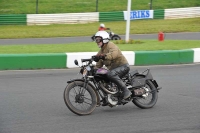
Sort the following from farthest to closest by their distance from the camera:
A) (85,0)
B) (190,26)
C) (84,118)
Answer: (85,0) < (190,26) < (84,118)

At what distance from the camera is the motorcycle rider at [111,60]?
8.03 metres

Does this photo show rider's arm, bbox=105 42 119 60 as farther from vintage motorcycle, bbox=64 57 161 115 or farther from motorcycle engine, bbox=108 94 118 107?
motorcycle engine, bbox=108 94 118 107

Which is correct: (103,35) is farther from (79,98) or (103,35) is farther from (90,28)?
(90,28)

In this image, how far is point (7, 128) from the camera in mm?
7082

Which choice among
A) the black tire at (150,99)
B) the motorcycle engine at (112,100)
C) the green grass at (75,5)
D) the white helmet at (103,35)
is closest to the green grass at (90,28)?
the green grass at (75,5)

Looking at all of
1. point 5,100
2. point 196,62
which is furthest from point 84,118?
point 196,62

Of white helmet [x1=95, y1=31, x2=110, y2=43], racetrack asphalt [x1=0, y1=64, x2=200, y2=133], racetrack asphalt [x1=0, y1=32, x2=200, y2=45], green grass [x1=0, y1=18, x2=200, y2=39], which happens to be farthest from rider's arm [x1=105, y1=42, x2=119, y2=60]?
green grass [x1=0, y1=18, x2=200, y2=39]

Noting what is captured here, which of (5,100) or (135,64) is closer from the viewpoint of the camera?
(5,100)

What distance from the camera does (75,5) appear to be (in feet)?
116

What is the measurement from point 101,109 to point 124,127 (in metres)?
1.35

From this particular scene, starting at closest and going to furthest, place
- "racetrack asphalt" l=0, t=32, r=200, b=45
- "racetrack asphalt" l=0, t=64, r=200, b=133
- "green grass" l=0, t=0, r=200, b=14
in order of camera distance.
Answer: "racetrack asphalt" l=0, t=64, r=200, b=133, "racetrack asphalt" l=0, t=32, r=200, b=45, "green grass" l=0, t=0, r=200, b=14

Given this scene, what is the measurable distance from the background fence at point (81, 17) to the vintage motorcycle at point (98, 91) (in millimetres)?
22734

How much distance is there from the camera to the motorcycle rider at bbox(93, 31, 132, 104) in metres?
8.03

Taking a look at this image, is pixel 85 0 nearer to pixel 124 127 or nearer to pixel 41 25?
pixel 41 25
